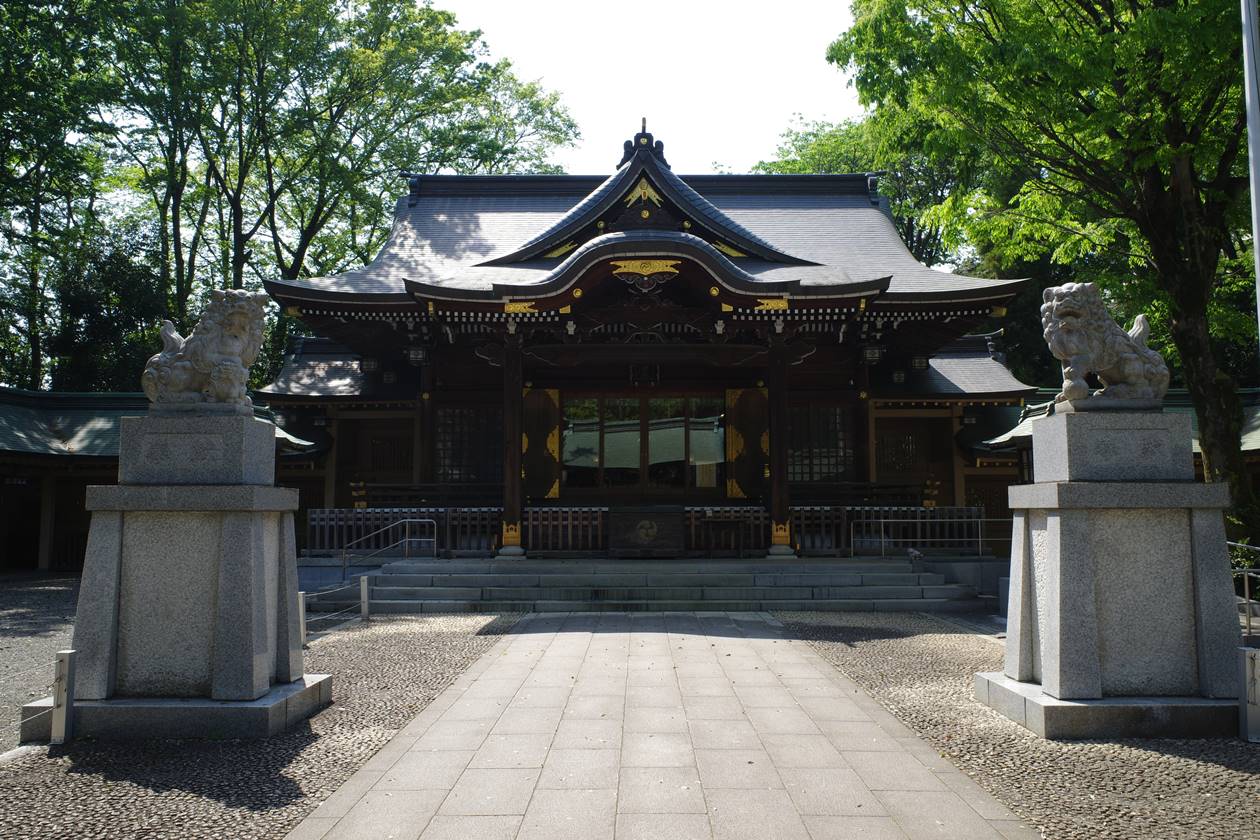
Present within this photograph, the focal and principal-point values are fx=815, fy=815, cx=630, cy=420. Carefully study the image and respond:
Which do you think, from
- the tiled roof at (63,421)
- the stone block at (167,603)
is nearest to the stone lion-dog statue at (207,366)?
the stone block at (167,603)

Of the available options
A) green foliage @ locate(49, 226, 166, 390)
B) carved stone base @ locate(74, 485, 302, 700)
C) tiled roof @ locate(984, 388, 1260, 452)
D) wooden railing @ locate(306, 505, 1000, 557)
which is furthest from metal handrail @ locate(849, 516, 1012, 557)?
green foliage @ locate(49, 226, 166, 390)

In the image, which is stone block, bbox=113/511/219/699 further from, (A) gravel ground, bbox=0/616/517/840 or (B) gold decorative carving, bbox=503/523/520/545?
(B) gold decorative carving, bbox=503/523/520/545

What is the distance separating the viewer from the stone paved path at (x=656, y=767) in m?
3.67

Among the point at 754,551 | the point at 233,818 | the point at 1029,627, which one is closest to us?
the point at 233,818

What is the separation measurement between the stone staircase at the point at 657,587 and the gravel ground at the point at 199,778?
491 cm

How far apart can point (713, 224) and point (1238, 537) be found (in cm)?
956

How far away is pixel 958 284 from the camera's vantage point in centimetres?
1464

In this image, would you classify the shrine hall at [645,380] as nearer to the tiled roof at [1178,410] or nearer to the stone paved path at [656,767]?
the tiled roof at [1178,410]

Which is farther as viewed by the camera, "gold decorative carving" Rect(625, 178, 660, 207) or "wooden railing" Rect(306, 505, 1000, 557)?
"gold decorative carving" Rect(625, 178, 660, 207)

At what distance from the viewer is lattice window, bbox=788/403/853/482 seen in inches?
623

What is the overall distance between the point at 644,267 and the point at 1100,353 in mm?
7906

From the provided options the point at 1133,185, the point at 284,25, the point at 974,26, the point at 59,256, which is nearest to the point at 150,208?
the point at 59,256

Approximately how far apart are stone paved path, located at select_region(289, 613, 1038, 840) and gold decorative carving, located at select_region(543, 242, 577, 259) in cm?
936

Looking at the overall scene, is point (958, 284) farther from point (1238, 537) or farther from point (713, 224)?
point (1238, 537)
